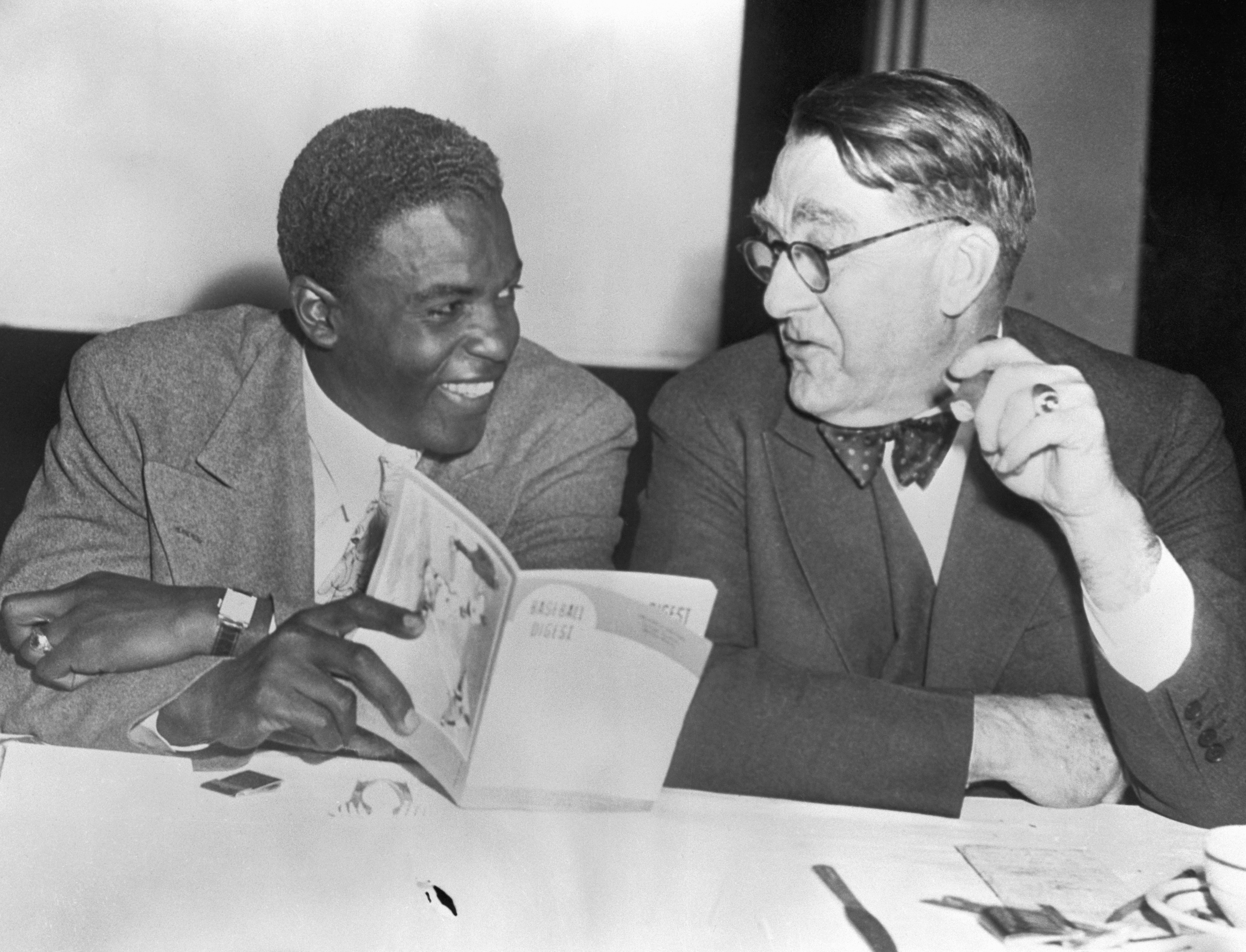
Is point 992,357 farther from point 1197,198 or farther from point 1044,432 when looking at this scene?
point 1197,198

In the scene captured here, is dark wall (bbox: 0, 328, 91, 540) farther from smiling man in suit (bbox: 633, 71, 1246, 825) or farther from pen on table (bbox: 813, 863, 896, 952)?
pen on table (bbox: 813, 863, 896, 952)

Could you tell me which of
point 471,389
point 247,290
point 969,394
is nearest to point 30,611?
point 247,290

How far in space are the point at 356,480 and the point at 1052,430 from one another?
3.23 feet

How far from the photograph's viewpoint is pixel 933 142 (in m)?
1.99

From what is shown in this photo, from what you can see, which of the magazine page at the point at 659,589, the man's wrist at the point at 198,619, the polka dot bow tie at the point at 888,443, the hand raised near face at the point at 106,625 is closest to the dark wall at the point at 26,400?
the hand raised near face at the point at 106,625

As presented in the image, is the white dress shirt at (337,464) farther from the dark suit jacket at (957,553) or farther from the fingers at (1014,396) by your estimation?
the fingers at (1014,396)

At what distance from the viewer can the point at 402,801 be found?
166cm

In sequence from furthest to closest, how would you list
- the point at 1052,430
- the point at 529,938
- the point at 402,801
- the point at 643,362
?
1. the point at 643,362
2. the point at 1052,430
3. the point at 402,801
4. the point at 529,938

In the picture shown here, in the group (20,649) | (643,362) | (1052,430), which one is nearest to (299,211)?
(643,362)

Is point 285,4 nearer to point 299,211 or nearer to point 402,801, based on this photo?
point 299,211

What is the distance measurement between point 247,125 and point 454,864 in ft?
3.50

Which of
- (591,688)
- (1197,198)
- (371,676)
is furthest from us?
(1197,198)

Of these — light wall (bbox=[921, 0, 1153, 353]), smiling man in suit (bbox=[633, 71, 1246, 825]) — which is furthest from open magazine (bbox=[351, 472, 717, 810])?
light wall (bbox=[921, 0, 1153, 353])

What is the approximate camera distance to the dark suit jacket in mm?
1926
